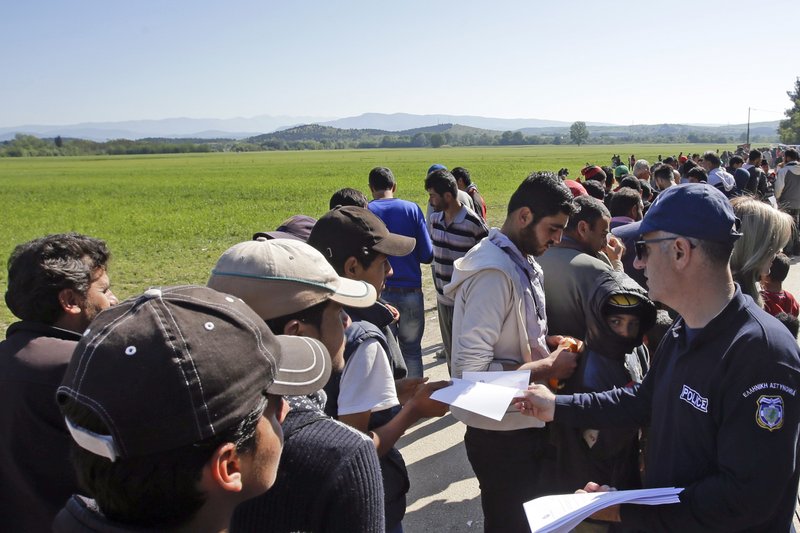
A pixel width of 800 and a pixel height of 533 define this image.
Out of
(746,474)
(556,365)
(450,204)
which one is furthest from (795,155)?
(746,474)

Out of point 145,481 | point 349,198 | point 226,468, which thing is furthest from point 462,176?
point 145,481

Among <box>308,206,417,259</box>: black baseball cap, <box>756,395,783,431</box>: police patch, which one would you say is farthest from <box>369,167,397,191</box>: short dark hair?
<box>756,395,783,431</box>: police patch

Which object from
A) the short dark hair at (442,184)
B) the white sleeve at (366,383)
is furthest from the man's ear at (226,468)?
the short dark hair at (442,184)

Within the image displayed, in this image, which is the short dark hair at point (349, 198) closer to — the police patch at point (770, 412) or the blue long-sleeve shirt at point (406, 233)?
the blue long-sleeve shirt at point (406, 233)

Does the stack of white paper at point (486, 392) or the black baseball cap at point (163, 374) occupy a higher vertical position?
the black baseball cap at point (163, 374)

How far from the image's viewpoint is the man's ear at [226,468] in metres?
1.09

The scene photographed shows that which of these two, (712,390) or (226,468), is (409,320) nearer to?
(712,390)

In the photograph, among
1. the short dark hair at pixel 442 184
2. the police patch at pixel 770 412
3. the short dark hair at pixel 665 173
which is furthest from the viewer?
the short dark hair at pixel 665 173

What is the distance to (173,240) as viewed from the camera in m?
17.3

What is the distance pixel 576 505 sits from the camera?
192cm

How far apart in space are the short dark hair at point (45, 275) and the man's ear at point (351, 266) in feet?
3.93

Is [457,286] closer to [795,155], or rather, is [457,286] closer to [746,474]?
[746,474]

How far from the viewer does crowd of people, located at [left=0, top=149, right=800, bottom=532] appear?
3.44ft

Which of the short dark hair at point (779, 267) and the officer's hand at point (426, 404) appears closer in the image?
the officer's hand at point (426, 404)
